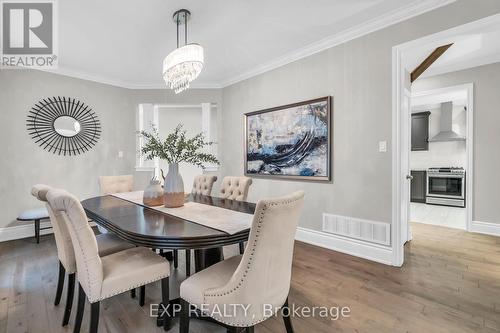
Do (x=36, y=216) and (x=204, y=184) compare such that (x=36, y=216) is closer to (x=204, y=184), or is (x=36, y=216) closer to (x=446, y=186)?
(x=204, y=184)

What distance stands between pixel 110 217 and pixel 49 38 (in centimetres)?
253

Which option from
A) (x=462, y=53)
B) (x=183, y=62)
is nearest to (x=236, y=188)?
(x=183, y=62)

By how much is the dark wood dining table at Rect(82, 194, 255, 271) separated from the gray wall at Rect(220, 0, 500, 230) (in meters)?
1.39

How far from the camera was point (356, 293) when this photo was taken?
2.07 m

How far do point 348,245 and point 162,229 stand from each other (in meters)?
2.27

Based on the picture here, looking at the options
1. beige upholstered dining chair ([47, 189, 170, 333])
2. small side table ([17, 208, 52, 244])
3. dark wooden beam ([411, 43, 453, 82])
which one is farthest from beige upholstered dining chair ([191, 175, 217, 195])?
dark wooden beam ([411, 43, 453, 82])

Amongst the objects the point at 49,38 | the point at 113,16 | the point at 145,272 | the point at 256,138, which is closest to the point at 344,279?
the point at 145,272

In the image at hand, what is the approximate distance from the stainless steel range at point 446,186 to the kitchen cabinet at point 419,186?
9cm

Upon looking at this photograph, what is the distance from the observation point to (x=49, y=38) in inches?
114

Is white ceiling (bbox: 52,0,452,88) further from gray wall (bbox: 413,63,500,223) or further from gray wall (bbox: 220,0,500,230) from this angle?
gray wall (bbox: 413,63,500,223)

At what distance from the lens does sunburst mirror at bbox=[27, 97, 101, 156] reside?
3703mm

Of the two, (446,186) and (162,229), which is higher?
(162,229)

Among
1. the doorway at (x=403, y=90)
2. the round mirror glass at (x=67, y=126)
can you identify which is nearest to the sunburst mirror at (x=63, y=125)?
the round mirror glass at (x=67, y=126)

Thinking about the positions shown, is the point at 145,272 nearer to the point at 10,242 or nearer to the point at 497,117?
the point at 10,242
